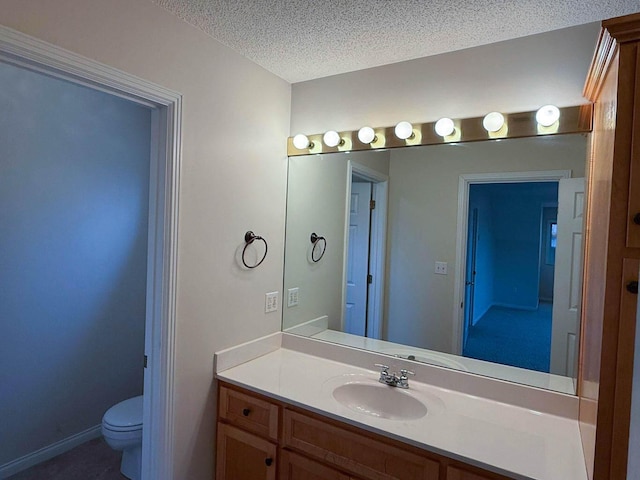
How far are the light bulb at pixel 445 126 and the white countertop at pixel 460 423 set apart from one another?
1.19m

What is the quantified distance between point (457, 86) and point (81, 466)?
3057 millimetres

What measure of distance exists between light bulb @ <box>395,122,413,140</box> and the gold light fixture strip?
0.02 meters

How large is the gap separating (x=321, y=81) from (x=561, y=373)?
1.85 m

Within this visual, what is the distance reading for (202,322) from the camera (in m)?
1.67

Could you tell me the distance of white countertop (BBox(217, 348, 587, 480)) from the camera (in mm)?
1153

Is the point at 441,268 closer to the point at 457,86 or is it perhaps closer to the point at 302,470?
the point at 457,86

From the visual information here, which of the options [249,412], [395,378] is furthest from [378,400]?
[249,412]

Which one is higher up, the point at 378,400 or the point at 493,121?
the point at 493,121

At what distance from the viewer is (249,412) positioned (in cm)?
165

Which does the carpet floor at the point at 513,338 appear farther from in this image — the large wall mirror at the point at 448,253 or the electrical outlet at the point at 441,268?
the electrical outlet at the point at 441,268

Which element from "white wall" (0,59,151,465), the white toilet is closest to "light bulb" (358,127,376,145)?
"white wall" (0,59,151,465)

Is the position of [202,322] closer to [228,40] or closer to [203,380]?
[203,380]

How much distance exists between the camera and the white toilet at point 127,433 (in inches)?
79.3

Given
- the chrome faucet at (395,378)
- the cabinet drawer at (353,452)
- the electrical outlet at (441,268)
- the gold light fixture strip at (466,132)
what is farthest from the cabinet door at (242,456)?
the gold light fixture strip at (466,132)
